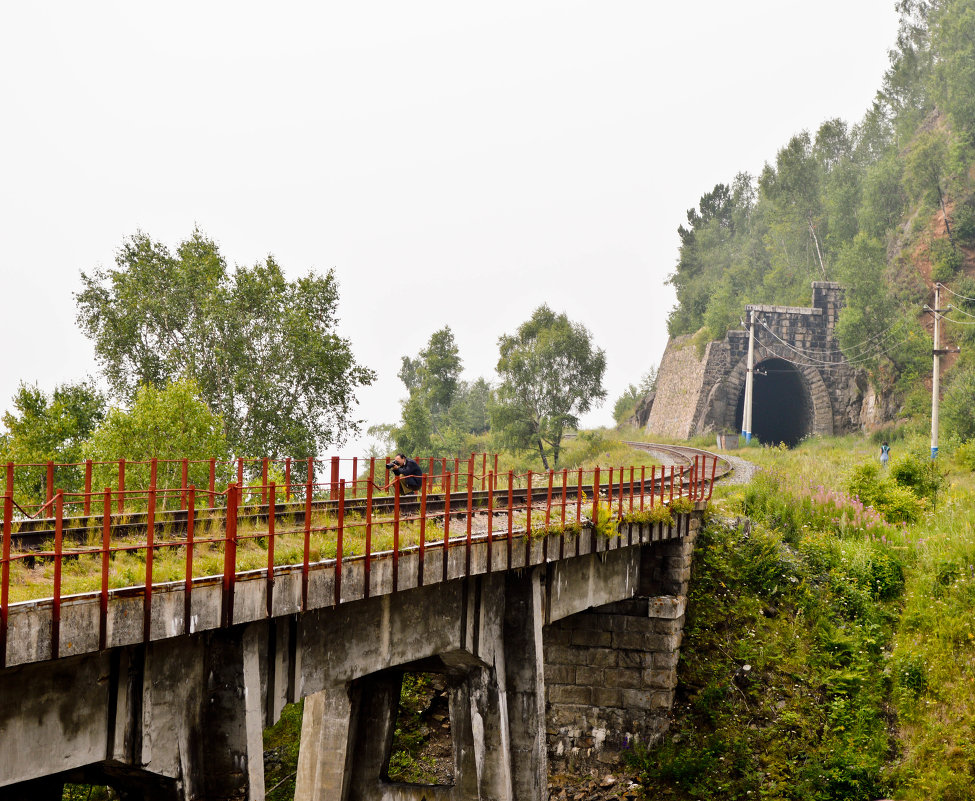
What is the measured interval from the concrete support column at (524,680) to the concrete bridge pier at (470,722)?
0.05 feet

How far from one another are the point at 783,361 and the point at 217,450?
108ft

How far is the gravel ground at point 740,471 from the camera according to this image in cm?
2597

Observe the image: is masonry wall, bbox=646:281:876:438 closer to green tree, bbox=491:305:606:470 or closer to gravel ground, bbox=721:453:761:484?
green tree, bbox=491:305:606:470

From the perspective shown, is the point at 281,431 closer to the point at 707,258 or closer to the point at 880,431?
the point at 880,431

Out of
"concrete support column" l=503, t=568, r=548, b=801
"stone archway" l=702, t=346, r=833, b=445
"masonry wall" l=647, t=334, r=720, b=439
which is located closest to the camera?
"concrete support column" l=503, t=568, r=548, b=801

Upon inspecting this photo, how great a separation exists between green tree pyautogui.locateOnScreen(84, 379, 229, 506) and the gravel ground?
47.2ft

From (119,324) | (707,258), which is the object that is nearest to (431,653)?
(119,324)

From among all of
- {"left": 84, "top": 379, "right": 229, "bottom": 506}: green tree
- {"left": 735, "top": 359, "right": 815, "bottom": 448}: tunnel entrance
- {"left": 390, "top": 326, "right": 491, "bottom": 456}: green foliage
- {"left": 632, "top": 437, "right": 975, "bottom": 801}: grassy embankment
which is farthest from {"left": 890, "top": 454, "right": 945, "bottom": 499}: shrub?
{"left": 390, "top": 326, "right": 491, "bottom": 456}: green foliage

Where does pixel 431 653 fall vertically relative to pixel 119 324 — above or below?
below

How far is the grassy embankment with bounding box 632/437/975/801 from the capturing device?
1571 cm

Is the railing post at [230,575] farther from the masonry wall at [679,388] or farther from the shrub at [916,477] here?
the masonry wall at [679,388]

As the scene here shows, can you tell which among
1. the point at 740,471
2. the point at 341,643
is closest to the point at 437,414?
the point at 740,471

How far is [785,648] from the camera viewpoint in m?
18.2

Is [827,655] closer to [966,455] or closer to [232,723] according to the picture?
[966,455]
